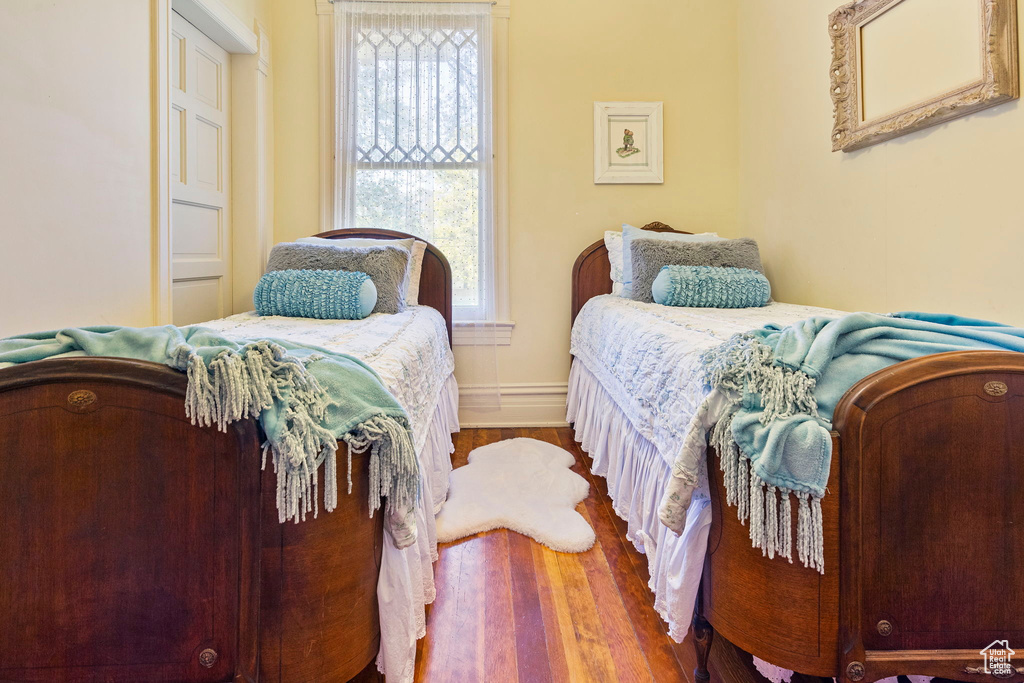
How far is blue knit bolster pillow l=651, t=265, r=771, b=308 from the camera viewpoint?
2.65 m

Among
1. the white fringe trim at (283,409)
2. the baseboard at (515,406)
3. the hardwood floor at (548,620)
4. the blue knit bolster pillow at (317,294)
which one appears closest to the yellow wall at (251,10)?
the blue knit bolster pillow at (317,294)

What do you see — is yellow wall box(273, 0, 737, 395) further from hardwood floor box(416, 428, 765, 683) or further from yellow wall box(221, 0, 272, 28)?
hardwood floor box(416, 428, 765, 683)

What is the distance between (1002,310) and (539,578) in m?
1.56

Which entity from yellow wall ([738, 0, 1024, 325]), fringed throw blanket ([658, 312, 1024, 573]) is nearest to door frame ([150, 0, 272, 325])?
fringed throw blanket ([658, 312, 1024, 573])

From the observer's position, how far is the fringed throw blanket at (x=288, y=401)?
37.4 inches

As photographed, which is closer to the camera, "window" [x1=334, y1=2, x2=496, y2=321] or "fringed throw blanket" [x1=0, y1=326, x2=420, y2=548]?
"fringed throw blanket" [x1=0, y1=326, x2=420, y2=548]

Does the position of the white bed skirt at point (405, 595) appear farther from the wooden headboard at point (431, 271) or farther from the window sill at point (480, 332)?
the window sill at point (480, 332)

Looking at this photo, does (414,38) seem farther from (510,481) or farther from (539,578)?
(539,578)

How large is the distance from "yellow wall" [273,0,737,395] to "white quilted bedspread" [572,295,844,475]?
527 mm

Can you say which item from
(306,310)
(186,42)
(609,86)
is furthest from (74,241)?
(609,86)

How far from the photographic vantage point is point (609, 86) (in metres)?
3.32

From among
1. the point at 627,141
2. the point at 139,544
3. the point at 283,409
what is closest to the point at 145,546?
the point at 139,544

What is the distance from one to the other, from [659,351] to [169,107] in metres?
2.01

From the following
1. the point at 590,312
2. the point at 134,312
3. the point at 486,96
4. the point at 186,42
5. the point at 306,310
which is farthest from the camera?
the point at 486,96
